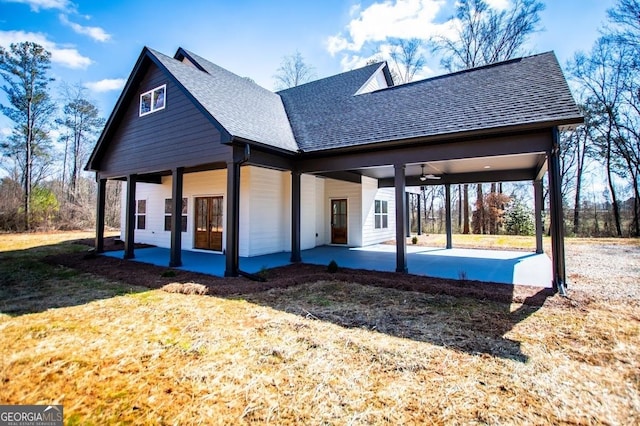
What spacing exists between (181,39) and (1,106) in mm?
16002

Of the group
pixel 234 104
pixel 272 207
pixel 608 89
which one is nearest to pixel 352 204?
pixel 272 207

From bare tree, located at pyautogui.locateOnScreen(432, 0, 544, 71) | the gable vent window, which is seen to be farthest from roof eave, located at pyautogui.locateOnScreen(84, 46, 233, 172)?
bare tree, located at pyautogui.locateOnScreen(432, 0, 544, 71)

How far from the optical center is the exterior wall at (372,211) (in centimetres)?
1302

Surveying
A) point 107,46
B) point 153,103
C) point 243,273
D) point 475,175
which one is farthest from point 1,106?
point 475,175

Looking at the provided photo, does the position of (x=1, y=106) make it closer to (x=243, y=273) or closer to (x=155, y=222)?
(x=155, y=222)

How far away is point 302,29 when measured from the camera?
11242 mm

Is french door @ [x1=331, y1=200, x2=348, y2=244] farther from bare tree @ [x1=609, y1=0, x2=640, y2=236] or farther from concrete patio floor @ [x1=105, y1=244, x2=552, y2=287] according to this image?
bare tree @ [x1=609, y1=0, x2=640, y2=236]

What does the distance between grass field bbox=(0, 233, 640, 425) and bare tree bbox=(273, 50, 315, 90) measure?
2205cm

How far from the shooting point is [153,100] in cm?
944

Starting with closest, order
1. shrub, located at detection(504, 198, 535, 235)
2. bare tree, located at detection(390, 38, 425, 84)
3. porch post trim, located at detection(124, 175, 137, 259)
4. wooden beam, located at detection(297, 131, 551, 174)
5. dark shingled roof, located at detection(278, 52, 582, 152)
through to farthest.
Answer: wooden beam, located at detection(297, 131, 551, 174) → dark shingled roof, located at detection(278, 52, 582, 152) → porch post trim, located at detection(124, 175, 137, 259) → shrub, located at detection(504, 198, 535, 235) → bare tree, located at detection(390, 38, 425, 84)

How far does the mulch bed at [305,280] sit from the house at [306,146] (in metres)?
0.65

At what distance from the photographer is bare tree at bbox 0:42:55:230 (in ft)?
61.8

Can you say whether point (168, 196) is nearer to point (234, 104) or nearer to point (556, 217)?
point (234, 104)

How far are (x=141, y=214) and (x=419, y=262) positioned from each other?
39.9 feet
